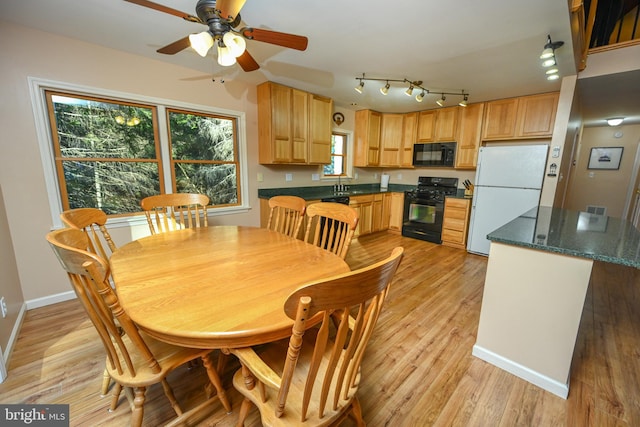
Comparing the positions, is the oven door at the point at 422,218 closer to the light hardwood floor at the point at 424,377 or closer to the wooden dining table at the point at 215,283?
the light hardwood floor at the point at 424,377

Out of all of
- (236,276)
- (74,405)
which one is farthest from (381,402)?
(74,405)

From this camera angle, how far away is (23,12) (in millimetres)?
1727

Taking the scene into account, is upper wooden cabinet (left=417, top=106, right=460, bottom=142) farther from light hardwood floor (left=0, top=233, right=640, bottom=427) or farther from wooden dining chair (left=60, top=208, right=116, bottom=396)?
wooden dining chair (left=60, top=208, right=116, bottom=396)

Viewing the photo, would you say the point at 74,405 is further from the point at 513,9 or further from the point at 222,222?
the point at 513,9

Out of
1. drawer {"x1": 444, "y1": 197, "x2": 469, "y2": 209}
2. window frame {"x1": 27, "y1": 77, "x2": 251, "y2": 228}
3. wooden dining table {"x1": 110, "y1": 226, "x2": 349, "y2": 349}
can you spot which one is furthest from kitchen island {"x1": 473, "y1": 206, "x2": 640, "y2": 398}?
window frame {"x1": 27, "y1": 77, "x2": 251, "y2": 228}

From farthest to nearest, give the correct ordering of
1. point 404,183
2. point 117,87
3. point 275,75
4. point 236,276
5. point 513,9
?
point 404,183 → point 275,75 → point 117,87 → point 513,9 → point 236,276

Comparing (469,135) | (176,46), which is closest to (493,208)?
(469,135)

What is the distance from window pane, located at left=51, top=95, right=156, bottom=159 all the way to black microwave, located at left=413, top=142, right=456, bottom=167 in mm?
4043

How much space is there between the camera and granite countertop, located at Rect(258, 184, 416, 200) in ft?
11.4

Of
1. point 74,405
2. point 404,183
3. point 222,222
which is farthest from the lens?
point 404,183

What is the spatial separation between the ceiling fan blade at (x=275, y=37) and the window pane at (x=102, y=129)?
67.8 inches

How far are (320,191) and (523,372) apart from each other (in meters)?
3.21

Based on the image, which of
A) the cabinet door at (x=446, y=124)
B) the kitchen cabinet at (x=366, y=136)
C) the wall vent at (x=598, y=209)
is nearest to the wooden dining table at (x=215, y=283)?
the kitchen cabinet at (x=366, y=136)

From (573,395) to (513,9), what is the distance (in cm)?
238
